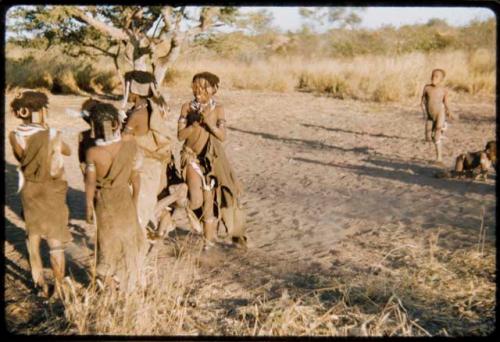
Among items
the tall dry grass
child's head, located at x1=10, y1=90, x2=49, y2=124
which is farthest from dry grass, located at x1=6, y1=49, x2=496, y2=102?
child's head, located at x1=10, y1=90, x2=49, y2=124

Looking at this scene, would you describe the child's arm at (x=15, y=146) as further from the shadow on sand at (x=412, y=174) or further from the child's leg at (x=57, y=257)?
the shadow on sand at (x=412, y=174)

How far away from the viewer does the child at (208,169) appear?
5.09 meters

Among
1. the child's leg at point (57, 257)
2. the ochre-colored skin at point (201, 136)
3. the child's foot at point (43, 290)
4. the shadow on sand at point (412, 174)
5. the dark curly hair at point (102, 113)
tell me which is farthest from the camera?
the shadow on sand at point (412, 174)

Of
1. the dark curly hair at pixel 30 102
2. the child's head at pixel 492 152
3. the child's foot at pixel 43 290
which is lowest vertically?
the child's foot at pixel 43 290

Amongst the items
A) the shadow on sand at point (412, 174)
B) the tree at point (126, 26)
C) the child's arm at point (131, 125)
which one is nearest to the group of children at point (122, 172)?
the child's arm at point (131, 125)

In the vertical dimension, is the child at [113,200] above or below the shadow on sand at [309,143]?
above

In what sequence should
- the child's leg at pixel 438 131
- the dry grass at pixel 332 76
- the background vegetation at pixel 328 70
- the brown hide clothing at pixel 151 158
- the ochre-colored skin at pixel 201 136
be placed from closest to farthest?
1. the brown hide clothing at pixel 151 158
2. the ochre-colored skin at pixel 201 136
3. the child's leg at pixel 438 131
4. the dry grass at pixel 332 76
5. the background vegetation at pixel 328 70

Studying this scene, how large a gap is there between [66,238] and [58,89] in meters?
15.4

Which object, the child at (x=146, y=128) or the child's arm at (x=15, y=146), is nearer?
the child's arm at (x=15, y=146)

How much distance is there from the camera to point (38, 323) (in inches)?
152

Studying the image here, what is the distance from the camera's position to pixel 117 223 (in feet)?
12.9

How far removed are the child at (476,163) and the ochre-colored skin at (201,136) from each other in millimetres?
4037

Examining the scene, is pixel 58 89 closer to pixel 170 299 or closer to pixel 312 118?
pixel 312 118

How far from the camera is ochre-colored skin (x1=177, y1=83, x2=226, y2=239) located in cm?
505
